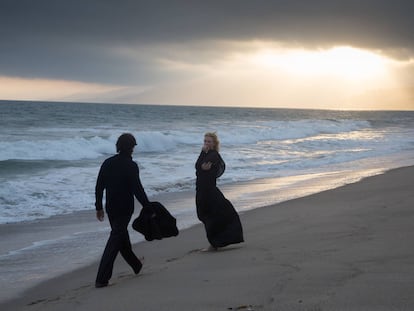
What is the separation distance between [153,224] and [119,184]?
0.58 meters

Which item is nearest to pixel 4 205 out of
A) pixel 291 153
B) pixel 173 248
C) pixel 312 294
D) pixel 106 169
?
pixel 173 248

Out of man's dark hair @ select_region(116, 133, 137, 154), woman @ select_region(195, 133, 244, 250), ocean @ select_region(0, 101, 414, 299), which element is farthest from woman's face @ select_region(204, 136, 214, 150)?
ocean @ select_region(0, 101, 414, 299)

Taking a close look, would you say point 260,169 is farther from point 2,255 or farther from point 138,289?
point 138,289

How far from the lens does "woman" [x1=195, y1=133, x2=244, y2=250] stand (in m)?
6.68

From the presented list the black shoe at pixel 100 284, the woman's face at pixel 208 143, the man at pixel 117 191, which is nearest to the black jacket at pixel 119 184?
the man at pixel 117 191

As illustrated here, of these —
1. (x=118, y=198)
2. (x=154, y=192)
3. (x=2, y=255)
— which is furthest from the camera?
(x=154, y=192)

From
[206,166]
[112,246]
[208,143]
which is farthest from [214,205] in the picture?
[112,246]

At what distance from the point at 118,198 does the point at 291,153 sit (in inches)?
877

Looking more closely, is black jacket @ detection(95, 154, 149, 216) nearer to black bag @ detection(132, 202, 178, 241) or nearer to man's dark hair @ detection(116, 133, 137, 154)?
man's dark hair @ detection(116, 133, 137, 154)

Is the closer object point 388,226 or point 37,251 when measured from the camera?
point 388,226

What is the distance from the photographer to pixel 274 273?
492 centimetres

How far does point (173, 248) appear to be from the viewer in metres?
7.57

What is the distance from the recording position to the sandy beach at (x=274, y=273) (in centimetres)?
405

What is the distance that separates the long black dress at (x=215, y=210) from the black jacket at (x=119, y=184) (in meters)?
1.39
